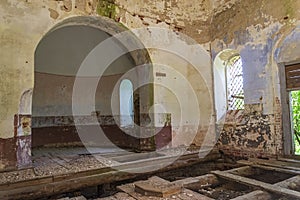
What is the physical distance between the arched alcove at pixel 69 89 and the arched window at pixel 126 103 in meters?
0.18

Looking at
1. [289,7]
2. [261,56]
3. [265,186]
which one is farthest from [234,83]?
[265,186]

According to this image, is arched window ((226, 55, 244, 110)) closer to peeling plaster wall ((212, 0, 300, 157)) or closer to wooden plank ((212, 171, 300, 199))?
peeling plaster wall ((212, 0, 300, 157))

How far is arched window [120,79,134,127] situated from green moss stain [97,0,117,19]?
2.47 m

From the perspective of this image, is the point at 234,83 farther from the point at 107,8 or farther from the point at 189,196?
the point at 189,196

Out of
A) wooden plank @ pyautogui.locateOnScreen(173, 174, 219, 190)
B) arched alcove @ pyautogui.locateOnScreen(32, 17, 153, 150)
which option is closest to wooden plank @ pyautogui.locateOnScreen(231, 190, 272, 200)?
wooden plank @ pyautogui.locateOnScreen(173, 174, 219, 190)

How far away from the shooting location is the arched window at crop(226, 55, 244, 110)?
4.92 meters

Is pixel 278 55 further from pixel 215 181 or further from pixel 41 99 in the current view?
pixel 41 99

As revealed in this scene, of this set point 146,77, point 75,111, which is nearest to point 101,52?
point 75,111

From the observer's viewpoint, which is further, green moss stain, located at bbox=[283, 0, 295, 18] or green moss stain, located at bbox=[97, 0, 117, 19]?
green moss stain, located at bbox=[97, 0, 117, 19]

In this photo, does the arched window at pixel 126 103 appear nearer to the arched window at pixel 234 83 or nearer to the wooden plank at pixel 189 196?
the arched window at pixel 234 83

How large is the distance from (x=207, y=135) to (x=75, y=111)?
367cm

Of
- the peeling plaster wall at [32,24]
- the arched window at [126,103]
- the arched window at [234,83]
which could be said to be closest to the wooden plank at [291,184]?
the arched window at [234,83]

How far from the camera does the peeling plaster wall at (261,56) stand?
3904mm

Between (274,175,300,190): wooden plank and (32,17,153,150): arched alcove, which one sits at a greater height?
(32,17,153,150): arched alcove
